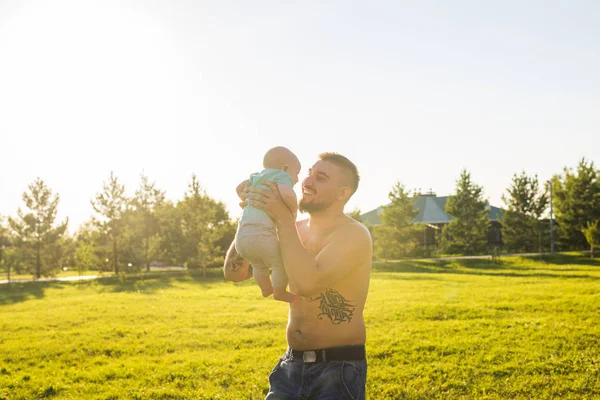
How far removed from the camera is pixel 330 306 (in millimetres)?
3709

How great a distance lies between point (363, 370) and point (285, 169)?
5.24 ft

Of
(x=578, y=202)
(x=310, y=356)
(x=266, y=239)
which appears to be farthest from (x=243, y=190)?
(x=578, y=202)

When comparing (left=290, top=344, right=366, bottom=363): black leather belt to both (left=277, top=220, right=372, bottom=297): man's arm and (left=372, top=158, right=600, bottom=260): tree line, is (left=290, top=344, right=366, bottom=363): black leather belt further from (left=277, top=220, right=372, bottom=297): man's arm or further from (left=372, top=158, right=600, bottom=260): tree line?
(left=372, top=158, right=600, bottom=260): tree line

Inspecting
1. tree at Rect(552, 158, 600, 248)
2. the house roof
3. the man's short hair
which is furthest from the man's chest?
the house roof

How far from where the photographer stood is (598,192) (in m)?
51.5

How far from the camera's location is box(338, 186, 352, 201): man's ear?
3627 millimetres

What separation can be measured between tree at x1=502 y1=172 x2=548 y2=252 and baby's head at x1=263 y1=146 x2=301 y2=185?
52259mm

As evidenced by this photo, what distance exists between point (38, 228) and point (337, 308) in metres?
45.8

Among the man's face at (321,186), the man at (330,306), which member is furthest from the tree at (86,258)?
the man's face at (321,186)

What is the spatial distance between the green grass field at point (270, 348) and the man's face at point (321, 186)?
5.57 meters

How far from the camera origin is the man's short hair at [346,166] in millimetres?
3609

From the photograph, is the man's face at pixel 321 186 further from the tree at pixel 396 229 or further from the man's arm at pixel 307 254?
the tree at pixel 396 229

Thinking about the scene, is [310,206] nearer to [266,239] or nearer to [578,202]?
[266,239]

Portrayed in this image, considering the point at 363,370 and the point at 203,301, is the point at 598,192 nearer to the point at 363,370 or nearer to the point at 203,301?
the point at 203,301
